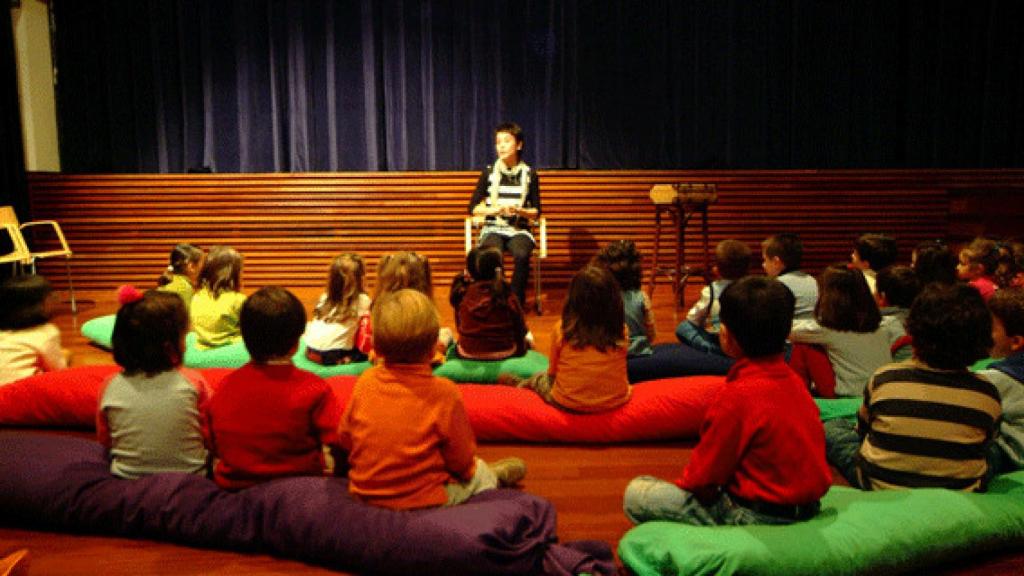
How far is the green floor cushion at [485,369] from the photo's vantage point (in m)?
3.77

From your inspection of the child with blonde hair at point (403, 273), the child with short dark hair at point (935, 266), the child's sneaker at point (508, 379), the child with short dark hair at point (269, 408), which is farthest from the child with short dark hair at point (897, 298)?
the child with short dark hair at point (269, 408)

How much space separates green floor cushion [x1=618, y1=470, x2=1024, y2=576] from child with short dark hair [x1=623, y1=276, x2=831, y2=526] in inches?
3.5

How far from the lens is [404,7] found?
7129 mm

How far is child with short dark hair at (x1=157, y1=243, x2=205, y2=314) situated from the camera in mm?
4414

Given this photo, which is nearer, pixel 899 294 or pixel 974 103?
pixel 899 294

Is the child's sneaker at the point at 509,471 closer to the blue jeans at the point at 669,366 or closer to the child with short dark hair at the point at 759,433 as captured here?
the child with short dark hair at the point at 759,433

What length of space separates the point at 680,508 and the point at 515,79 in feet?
18.2

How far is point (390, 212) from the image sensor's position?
6.96m

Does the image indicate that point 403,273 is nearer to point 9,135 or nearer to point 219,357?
point 219,357

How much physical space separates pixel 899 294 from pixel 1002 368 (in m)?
0.98

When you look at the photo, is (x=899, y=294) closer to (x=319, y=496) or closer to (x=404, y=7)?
(x=319, y=496)

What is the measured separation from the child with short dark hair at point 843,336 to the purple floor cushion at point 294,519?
59.0 inches

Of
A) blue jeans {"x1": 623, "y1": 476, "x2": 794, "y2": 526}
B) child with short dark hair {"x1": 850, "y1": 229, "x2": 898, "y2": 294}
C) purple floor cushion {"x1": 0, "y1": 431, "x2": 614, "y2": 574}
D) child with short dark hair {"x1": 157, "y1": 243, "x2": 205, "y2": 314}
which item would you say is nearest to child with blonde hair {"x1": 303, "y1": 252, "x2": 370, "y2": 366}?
child with short dark hair {"x1": 157, "y1": 243, "x2": 205, "y2": 314}

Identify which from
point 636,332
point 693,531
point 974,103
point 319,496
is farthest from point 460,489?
point 974,103
